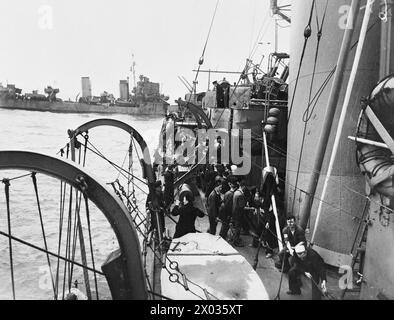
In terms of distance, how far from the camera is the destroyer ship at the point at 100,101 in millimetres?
89688

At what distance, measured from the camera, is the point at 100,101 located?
104062 mm

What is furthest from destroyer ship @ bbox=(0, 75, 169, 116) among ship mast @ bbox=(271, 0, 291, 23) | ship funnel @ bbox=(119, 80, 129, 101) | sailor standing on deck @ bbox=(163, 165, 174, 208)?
sailor standing on deck @ bbox=(163, 165, 174, 208)

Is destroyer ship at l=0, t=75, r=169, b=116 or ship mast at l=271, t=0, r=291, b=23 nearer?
ship mast at l=271, t=0, r=291, b=23

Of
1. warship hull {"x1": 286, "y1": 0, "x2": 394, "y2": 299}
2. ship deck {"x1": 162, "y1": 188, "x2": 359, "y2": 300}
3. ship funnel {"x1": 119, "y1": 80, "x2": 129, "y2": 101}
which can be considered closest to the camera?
ship deck {"x1": 162, "y1": 188, "x2": 359, "y2": 300}

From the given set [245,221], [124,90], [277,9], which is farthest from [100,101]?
[245,221]

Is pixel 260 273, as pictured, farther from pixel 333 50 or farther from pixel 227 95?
pixel 227 95

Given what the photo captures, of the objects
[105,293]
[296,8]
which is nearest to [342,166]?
[296,8]

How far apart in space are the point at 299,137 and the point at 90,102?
102m

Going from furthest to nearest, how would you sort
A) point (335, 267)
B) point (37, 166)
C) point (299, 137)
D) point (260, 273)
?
1. point (299, 137)
2. point (335, 267)
3. point (260, 273)
4. point (37, 166)

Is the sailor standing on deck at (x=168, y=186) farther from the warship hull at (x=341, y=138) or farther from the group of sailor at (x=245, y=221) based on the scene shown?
the warship hull at (x=341, y=138)

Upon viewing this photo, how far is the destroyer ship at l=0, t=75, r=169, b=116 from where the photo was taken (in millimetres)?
89688

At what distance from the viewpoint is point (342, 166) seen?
7418 millimetres

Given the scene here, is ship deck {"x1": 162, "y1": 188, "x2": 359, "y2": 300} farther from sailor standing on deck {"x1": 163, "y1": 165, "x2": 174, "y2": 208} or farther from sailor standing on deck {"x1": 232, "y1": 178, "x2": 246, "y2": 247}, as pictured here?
sailor standing on deck {"x1": 163, "y1": 165, "x2": 174, "y2": 208}
